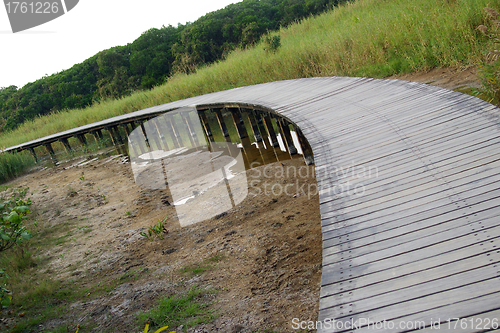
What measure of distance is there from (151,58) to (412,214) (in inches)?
1079

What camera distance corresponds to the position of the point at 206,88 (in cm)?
1431

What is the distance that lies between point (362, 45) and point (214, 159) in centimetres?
424

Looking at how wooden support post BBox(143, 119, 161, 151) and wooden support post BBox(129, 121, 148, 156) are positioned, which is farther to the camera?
wooden support post BBox(143, 119, 161, 151)

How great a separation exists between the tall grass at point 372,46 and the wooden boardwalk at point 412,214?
285 centimetres

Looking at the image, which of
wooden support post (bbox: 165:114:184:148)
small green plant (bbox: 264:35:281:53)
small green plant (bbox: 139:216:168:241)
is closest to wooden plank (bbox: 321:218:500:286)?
small green plant (bbox: 139:216:168:241)

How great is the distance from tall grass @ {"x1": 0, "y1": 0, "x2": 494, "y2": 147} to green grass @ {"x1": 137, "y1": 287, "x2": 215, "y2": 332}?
5.25 meters

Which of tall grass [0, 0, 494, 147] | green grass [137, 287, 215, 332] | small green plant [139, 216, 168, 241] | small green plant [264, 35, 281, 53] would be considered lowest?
green grass [137, 287, 215, 332]

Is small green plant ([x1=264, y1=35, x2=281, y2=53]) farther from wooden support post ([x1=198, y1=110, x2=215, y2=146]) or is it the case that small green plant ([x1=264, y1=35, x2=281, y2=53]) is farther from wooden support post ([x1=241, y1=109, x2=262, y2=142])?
wooden support post ([x1=241, y1=109, x2=262, y2=142])

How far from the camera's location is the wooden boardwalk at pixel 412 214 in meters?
1.81

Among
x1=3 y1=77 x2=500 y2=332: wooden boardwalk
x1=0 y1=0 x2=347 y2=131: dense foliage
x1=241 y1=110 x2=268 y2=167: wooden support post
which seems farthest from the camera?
x1=0 y1=0 x2=347 y2=131: dense foliage

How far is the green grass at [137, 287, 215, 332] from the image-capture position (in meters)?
3.00

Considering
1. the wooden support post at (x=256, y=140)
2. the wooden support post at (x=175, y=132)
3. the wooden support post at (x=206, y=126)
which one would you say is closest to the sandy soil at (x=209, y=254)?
the wooden support post at (x=256, y=140)

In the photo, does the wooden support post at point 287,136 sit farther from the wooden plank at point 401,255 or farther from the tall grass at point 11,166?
the tall grass at point 11,166

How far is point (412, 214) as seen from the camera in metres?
2.48
